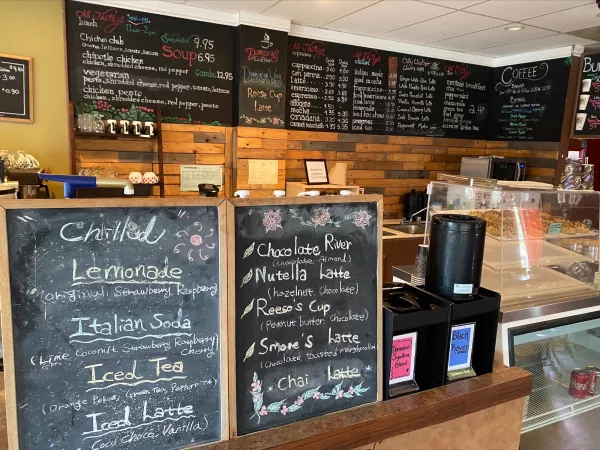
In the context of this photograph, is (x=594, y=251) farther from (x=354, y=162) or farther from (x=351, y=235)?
(x=354, y=162)

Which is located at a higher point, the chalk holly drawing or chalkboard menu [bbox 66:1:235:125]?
chalkboard menu [bbox 66:1:235:125]

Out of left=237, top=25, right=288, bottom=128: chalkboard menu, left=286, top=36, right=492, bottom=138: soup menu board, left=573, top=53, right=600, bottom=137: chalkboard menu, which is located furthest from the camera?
left=573, top=53, right=600, bottom=137: chalkboard menu

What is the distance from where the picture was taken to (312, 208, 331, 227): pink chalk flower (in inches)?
45.1

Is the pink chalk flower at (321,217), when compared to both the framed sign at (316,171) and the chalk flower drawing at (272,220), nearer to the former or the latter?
the chalk flower drawing at (272,220)

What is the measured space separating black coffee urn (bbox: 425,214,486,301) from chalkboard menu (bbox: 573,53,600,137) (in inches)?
158

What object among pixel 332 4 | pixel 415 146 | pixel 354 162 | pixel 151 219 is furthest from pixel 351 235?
pixel 415 146

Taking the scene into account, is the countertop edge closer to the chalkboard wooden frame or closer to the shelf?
the shelf

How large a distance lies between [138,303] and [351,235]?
1.79 feet

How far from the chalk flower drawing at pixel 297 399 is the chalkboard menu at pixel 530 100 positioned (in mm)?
4517

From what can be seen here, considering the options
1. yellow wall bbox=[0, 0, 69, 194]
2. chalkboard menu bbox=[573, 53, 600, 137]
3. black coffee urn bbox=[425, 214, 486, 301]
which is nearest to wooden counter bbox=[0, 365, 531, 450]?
black coffee urn bbox=[425, 214, 486, 301]

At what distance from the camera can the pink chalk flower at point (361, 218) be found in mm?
1193

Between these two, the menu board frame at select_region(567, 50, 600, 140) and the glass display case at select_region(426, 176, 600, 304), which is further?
the menu board frame at select_region(567, 50, 600, 140)

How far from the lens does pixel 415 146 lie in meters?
5.01

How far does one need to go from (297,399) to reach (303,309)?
0.22 m
